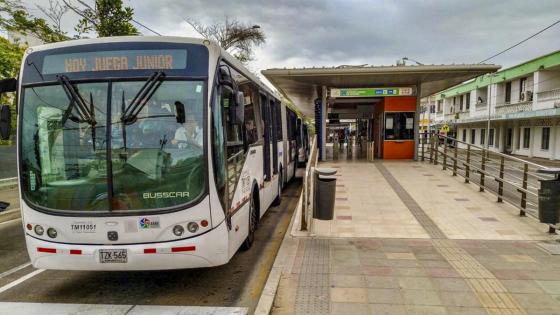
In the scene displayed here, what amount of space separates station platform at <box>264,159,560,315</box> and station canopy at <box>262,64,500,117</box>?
20.9 feet

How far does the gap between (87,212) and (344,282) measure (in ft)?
10.0

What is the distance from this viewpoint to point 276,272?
503 centimetres

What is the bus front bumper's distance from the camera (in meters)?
4.19

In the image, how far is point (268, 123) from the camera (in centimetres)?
881

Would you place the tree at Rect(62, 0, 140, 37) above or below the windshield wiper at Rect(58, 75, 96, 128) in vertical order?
above

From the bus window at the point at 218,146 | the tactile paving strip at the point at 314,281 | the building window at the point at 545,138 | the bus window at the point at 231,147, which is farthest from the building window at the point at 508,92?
the bus window at the point at 218,146

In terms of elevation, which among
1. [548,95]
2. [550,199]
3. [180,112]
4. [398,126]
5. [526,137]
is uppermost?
[548,95]

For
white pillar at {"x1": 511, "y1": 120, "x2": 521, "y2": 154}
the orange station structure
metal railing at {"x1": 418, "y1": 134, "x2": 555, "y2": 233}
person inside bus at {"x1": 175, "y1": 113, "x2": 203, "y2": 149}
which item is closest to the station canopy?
the orange station structure

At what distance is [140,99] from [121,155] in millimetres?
645

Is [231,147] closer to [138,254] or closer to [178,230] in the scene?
[178,230]

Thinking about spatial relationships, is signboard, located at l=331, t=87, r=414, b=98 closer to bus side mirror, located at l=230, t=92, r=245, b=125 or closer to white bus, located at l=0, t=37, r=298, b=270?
bus side mirror, located at l=230, t=92, r=245, b=125

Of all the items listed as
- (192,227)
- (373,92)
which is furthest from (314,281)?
(373,92)

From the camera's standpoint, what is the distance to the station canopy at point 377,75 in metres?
14.2

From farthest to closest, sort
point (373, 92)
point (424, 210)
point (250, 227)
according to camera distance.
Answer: point (373, 92) → point (424, 210) → point (250, 227)
